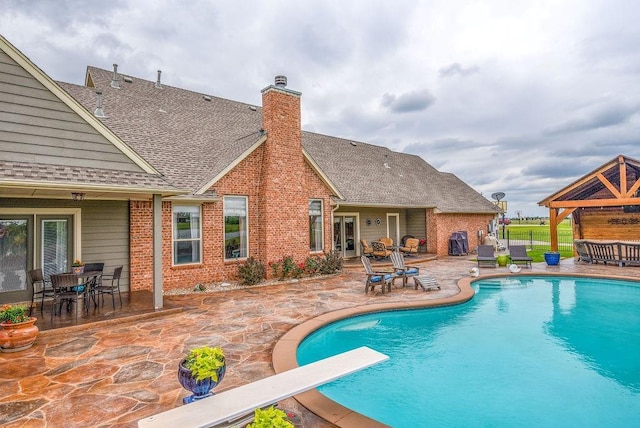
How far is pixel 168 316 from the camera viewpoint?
752 cm

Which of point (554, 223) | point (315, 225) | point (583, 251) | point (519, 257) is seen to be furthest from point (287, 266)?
point (583, 251)

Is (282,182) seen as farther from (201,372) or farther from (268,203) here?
(201,372)

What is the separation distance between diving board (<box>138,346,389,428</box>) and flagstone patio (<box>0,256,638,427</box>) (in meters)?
0.40

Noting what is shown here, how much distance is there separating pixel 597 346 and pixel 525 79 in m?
12.1

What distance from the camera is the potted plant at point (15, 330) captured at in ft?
17.9

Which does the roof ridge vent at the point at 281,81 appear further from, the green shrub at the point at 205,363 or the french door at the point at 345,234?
the green shrub at the point at 205,363

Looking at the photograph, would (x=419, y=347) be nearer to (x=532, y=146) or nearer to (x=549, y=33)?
(x=549, y=33)

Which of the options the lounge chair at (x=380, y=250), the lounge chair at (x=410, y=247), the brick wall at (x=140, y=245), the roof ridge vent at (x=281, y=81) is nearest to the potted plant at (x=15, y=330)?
the brick wall at (x=140, y=245)

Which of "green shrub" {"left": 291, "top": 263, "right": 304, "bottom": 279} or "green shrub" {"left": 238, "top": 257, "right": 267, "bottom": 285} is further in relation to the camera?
"green shrub" {"left": 291, "top": 263, "right": 304, "bottom": 279}

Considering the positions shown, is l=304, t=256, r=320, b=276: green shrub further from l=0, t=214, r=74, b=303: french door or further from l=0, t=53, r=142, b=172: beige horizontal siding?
l=0, t=53, r=142, b=172: beige horizontal siding

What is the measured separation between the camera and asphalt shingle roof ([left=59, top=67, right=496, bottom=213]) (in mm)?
11672

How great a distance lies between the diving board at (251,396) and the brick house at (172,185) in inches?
203

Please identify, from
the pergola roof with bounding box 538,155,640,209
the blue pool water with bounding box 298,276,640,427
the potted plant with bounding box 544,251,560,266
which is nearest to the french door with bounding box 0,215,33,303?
the blue pool water with bounding box 298,276,640,427

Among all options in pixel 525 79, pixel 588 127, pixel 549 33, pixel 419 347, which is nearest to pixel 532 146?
pixel 588 127
